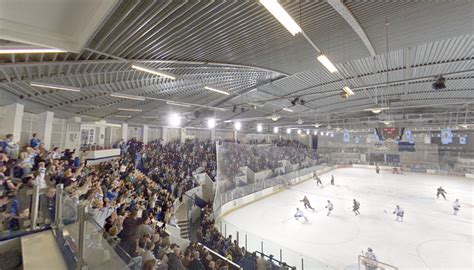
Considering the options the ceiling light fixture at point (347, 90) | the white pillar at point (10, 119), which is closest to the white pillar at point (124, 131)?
the white pillar at point (10, 119)

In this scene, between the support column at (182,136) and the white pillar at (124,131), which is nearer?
the white pillar at (124,131)

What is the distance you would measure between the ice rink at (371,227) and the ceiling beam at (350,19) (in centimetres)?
811

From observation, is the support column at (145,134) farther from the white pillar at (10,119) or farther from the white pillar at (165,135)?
the white pillar at (10,119)

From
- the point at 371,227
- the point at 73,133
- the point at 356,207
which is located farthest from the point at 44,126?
the point at 356,207

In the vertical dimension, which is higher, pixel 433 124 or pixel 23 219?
pixel 433 124

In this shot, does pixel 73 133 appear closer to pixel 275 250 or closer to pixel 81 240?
pixel 275 250

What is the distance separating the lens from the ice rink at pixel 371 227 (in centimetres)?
927

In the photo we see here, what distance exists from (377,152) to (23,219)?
4436cm

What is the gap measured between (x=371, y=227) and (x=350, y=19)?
1162 centimetres

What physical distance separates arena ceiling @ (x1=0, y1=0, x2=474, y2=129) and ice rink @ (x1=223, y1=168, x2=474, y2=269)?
7.57 meters

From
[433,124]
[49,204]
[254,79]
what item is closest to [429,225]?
[254,79]

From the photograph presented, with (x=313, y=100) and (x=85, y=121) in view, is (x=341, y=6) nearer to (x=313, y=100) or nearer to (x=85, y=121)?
(x=313, y=100)

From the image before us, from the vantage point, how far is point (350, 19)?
567cm

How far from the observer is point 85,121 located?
56.7 feet
